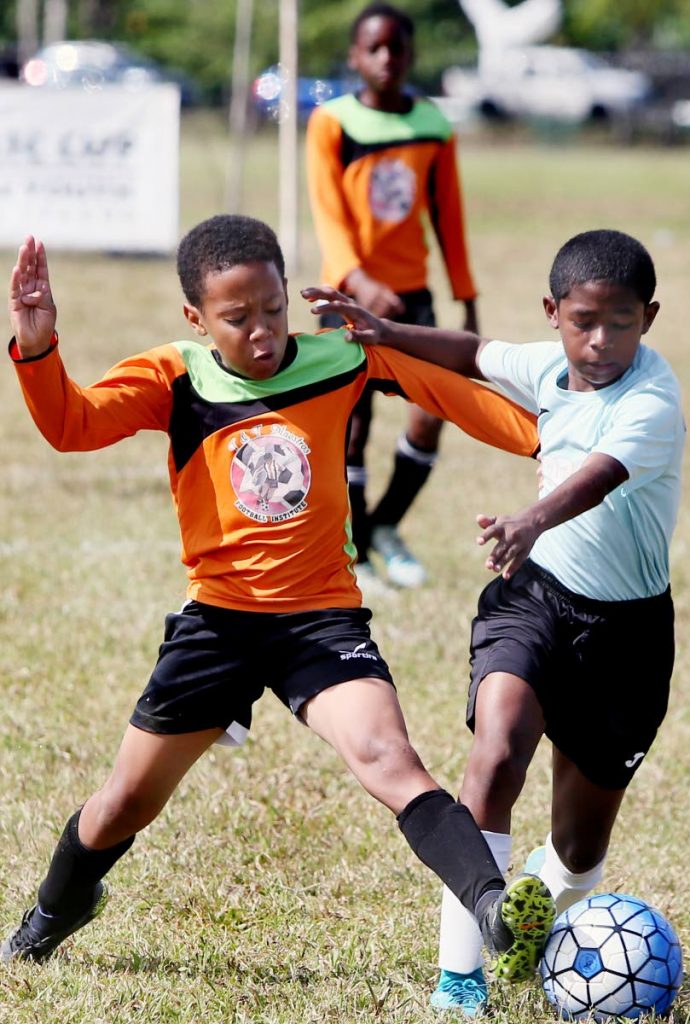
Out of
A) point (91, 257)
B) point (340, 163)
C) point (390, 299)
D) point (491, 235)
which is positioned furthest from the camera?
point (491, 235)

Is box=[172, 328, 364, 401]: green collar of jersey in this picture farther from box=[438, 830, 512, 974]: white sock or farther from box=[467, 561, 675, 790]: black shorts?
box=[438, 830, 512, 974]: white sock

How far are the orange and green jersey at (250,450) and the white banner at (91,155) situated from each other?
1109cm

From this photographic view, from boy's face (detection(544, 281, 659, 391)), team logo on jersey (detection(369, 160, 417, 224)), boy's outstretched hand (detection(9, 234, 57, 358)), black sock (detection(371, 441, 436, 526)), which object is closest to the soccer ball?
boy's face (detection(544, 281, 659, 391))

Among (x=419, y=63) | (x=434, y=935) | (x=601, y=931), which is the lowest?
(x=419, y=63)

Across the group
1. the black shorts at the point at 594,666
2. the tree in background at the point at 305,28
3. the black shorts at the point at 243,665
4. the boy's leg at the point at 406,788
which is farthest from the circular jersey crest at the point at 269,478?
the tree in background at the point at 305,28

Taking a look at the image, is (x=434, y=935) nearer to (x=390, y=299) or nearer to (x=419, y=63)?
(x=390, y=299)

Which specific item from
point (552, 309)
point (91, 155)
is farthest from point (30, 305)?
point (91, 155)

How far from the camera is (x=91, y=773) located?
4754 mm

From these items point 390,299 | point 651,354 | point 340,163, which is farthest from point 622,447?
point 340,163

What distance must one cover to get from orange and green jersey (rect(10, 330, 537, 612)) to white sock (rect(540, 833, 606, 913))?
2.82ft

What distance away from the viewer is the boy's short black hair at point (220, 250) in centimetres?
345

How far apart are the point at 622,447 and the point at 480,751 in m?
0.71

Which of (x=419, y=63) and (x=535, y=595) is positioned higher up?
(x=535, y=595)

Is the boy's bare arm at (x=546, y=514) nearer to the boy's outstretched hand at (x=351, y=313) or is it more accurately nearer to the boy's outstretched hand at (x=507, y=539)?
the boy's outstretched hand at (x=507, y=539)
